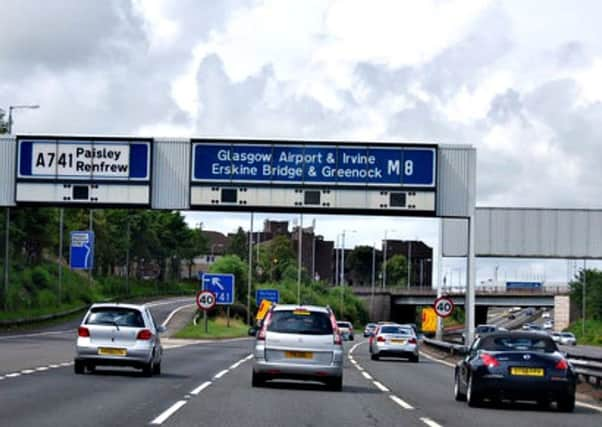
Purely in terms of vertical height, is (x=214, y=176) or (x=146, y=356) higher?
(x=214, y=176)

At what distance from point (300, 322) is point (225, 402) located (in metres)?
4.42

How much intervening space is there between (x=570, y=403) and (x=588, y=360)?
27.2 feet

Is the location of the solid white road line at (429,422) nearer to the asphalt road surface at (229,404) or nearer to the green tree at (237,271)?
the asphalt road surface at (229,404)

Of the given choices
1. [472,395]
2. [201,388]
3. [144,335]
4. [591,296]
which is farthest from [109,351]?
[591,296]

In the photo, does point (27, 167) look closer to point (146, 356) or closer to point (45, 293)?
point (146, 356)

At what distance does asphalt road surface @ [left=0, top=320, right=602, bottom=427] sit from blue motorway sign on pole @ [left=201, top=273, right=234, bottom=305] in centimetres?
3568

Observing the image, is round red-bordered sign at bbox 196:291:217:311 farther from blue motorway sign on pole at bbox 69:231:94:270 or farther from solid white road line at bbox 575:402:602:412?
solid white road line at bbox 575:402:602:412

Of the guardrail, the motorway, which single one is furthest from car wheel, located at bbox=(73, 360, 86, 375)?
the guardrail

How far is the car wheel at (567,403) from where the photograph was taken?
20609mm

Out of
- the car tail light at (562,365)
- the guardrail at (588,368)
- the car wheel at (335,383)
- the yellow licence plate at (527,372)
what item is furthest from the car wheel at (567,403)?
the guardrail at (588,368)

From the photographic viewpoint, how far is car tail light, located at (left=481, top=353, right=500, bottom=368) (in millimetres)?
20484

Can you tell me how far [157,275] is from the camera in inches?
5684

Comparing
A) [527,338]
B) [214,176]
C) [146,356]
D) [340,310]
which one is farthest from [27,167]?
[340,310]

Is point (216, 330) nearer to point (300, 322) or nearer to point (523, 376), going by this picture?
point (300, 322)
